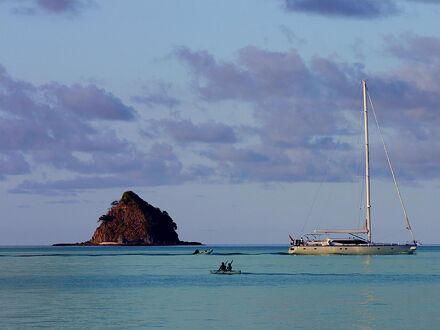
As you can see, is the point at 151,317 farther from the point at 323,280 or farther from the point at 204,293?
the point at 323,280

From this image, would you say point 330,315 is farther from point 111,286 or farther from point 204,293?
point 111,286

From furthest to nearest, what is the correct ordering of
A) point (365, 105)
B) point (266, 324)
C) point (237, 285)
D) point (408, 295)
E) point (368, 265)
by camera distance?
point (365, 105)
point (368, 265)
point (237, 285)
point (408, 295)
point (266, 324)

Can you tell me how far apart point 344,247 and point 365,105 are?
27.2 m

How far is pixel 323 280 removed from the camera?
130750mm

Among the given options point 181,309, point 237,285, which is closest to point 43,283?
point 237,285

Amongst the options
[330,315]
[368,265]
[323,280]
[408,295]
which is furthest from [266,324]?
[368,265]

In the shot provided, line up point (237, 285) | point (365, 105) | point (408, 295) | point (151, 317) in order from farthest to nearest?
1. point (365, 105)
2. point (237, 285)
3. point (408, 295)
4. point (151, 317)

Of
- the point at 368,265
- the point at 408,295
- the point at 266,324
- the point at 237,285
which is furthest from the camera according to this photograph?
the point at 368,265

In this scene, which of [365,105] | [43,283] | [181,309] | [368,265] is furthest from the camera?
[365,105]

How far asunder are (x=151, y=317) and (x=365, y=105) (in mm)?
→ 123581

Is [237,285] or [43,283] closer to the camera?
[237,285]

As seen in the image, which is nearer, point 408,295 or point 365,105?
point 408,295

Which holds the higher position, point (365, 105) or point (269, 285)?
point (365, 105)

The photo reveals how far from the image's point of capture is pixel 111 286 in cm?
12400
